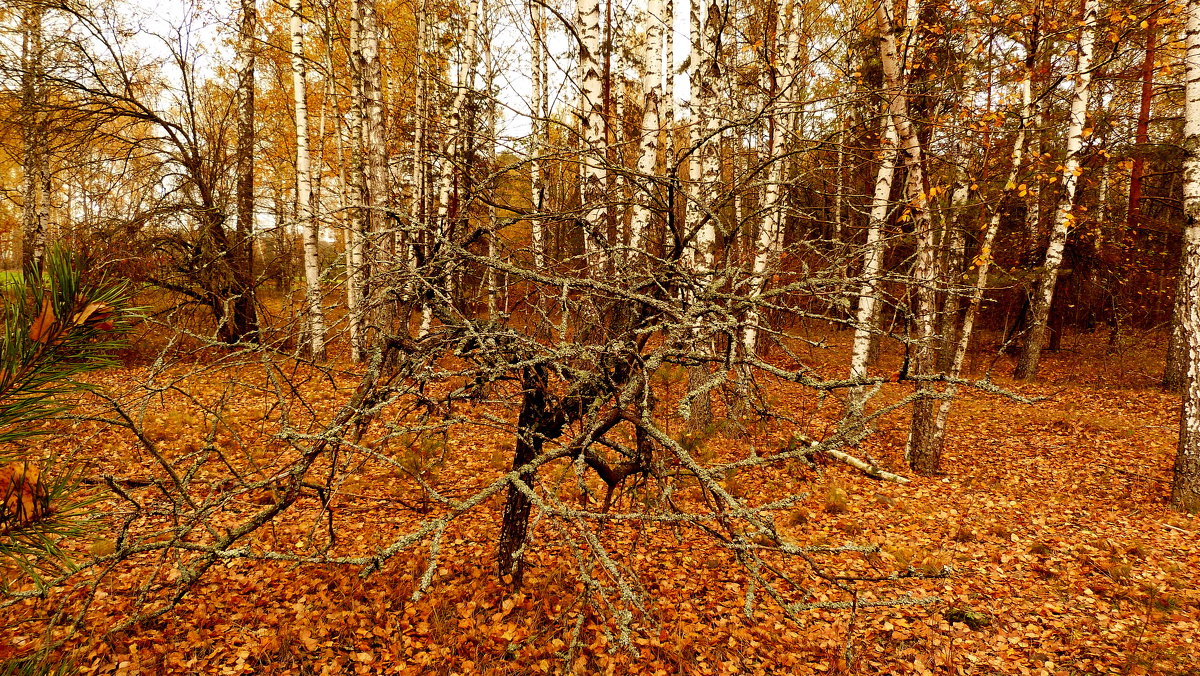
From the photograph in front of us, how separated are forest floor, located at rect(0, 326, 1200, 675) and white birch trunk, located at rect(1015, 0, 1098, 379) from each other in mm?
3343

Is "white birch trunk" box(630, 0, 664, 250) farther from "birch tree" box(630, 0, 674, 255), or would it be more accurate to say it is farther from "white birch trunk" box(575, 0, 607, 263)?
"white birch trunk" box(575, 0, 607, 263)

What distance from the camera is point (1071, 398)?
11234 millimetres

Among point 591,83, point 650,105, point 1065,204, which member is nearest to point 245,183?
point 591,83

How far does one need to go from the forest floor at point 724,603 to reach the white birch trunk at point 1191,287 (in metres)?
0.37

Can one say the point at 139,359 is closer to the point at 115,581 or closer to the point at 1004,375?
the point at 115,581

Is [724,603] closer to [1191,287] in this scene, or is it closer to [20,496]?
[20,496]

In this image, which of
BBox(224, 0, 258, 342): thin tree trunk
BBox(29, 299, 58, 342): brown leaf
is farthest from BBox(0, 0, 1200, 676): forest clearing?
BBox(224, 0, 258, 342): thin tree trunk

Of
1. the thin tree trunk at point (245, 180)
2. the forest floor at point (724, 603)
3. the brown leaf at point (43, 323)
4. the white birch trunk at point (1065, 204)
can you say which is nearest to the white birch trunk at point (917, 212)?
the forest floor at point (724, 603)

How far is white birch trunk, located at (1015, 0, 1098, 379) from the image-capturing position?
7.59 meters

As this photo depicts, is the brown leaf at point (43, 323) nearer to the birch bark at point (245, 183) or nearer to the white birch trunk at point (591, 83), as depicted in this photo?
the white birch trunk at point (591, 83)

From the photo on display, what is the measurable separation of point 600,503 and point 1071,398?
1141 centimetres

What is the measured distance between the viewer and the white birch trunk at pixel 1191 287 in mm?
5180

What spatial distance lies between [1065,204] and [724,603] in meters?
9.61

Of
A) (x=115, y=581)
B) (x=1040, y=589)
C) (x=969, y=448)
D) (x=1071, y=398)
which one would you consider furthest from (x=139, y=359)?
(x=1071, y=398)
